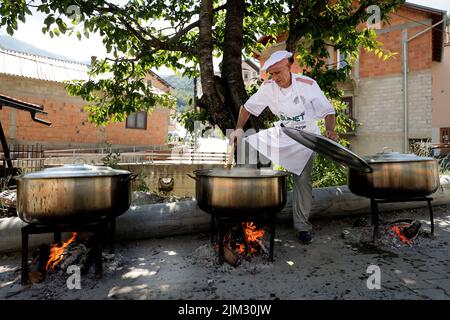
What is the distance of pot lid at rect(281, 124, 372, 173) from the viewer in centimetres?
277

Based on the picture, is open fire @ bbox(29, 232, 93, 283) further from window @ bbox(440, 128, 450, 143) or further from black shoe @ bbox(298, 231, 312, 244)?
window @ bbox(440, 128, 450, 143)

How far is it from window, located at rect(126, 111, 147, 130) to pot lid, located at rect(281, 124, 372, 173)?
1920 centimetres

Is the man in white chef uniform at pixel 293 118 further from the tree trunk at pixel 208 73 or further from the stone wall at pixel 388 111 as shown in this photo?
the stone wall at pixel 388 111

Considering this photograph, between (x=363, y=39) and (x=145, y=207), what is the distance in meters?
4.67

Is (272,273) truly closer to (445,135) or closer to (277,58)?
(277,58)

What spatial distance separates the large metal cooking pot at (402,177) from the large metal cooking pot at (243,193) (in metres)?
1.15

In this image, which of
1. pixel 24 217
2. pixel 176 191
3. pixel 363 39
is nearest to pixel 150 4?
pixel 363 39

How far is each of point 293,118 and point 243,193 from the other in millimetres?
1202

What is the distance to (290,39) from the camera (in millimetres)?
5129

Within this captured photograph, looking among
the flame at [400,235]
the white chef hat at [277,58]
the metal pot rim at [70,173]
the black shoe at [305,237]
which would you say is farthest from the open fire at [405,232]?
the metal pot rim at [70,173]

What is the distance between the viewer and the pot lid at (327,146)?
2773 mm

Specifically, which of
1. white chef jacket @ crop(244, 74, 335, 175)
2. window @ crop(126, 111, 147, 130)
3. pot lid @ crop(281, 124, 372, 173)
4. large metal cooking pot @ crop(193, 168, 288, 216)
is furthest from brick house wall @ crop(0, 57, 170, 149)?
pot lid @ crop(281, 124, 372, 173)

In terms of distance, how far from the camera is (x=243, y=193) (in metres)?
2.76
